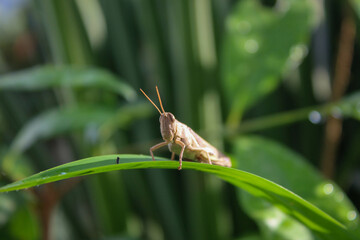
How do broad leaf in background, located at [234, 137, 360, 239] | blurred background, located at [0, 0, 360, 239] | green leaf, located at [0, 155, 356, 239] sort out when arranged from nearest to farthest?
green leaf, located at [0, 155, 356, 239] < broad leaf in background, located at [234, 137, 360, 239] < blurred background, located at [0, 0, 360, 239]

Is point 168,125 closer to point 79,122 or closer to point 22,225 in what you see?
point 79,122

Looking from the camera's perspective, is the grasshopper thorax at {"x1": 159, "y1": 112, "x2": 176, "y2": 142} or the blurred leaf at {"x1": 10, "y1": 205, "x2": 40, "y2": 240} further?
the blurred leaf at {"x1": 10, "y1": 205, "x2": 40, "y2": 240}

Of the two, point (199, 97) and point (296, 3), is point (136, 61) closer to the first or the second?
point (199, 97)

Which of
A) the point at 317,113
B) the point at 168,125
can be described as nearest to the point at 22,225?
the point at 168,125

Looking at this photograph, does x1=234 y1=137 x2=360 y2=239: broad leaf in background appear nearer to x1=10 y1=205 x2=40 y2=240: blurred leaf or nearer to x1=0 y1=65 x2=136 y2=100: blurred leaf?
x1=0 y1=65 x2=136 y2=100: blurred leaf

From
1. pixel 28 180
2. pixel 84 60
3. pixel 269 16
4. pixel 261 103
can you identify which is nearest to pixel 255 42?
pixel 269 16

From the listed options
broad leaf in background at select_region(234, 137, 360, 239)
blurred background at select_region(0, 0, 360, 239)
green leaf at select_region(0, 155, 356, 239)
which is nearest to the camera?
green leaf at select_region(0, 155, 356, 239)

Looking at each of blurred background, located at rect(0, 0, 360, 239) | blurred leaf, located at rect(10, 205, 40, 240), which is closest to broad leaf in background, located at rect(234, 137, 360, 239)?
blurred background, located at rect(0, 0, 360, 239)
